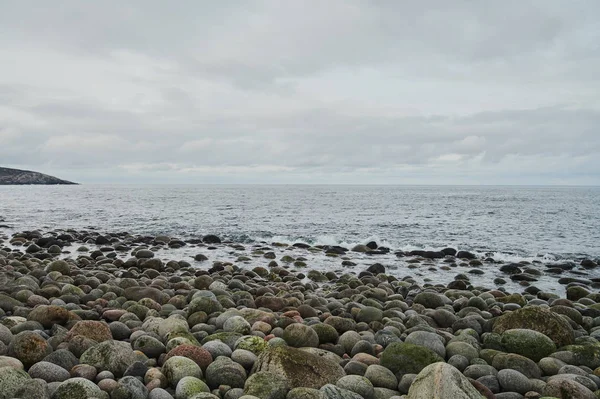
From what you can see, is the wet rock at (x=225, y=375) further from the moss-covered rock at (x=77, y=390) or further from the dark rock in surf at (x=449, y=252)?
the dark rock in surf at (x=449, y=252)

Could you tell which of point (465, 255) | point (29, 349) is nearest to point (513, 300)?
point (29, 349)

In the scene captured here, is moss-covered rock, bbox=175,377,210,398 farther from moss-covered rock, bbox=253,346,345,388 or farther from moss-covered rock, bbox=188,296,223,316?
moss-covered rock, bbox=188,296,223,316

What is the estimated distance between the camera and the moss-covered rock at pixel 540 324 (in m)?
6.55

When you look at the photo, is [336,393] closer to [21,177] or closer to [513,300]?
[513,300]

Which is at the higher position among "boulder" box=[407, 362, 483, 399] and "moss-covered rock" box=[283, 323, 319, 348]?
"boulder" box=[407, 362, 483, 399]

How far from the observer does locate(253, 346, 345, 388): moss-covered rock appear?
4.83 meters

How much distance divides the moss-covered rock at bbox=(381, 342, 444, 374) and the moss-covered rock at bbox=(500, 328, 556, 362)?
Result: 52.4 inches

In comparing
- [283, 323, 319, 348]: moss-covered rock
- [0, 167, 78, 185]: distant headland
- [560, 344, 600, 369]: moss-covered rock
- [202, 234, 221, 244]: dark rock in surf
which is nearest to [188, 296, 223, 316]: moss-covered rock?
[283, 323, 319, 348]: moss-covered rock

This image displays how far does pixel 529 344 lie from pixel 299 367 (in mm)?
3398

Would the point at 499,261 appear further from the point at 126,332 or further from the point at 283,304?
the point at 126,332

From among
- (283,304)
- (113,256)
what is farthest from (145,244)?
(283,304)

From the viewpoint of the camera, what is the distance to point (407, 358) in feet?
17.5

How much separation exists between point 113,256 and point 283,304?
399 inches

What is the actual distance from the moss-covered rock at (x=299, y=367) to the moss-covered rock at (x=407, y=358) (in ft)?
2.00
